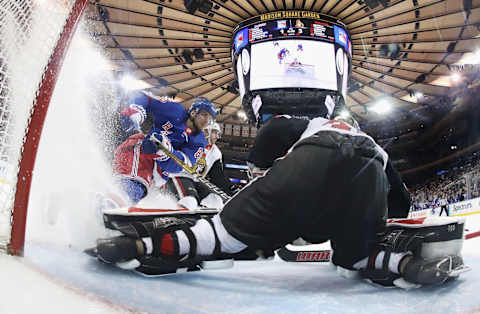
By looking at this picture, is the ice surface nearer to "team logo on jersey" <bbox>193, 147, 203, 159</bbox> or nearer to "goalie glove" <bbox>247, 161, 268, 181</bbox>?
"goalie glove" <bbox>247, 161, 268, 181</bbox>

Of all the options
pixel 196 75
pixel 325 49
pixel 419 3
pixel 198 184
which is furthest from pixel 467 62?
pixel 198 184

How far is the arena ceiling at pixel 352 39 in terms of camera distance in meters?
3.76

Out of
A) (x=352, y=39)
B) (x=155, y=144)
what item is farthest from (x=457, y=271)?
(x=352, y=39)

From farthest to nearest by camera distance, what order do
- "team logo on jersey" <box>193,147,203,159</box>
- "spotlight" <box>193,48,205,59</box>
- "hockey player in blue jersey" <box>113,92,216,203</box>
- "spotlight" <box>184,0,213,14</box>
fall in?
"spotlight" <box>193,48,205,59</box> → "spotlight" <box>184,0,213,14</box> → "team logo on jersey" <box>193,147,203,159</box> → "hockey player in blue jersey" <box>113,92,216,203</box>

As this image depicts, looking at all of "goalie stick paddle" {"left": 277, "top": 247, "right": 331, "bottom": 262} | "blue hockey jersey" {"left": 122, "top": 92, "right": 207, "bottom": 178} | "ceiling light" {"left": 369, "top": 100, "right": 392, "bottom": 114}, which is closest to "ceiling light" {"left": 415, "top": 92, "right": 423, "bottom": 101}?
"ceiling light" {"left": 369, "top": 100, "right": 392, "bottom": 114}

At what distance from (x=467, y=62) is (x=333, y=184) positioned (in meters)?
5.70

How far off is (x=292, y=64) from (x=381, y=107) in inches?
141

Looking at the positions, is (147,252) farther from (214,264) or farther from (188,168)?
(188,168)

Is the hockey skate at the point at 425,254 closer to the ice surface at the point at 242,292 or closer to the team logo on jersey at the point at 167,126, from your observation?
the ice surface at the point at 242,292

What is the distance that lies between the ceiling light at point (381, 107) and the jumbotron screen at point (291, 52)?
234 centimetres

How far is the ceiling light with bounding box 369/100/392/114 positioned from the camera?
5.89 metres

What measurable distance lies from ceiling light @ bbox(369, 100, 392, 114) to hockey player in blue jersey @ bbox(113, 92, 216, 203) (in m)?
4.76

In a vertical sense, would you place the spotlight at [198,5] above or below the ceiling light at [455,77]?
above

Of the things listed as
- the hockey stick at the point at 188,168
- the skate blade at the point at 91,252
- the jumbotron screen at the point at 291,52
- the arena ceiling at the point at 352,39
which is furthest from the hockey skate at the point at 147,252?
the arena ceiling at the point at 352,39
